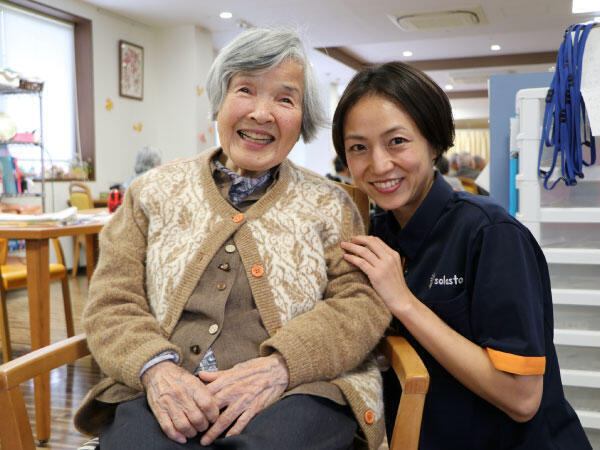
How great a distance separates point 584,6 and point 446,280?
6.81 metres

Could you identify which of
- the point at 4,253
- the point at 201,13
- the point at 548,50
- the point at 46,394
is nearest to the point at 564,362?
the point at 46,394

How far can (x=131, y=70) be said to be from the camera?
23.2 ft

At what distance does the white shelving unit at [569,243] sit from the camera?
1.66 meters

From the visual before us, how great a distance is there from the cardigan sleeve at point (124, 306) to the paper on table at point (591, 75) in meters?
1.23

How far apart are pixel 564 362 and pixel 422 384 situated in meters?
0.93

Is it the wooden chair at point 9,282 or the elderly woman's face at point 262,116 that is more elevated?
the elderly woman's face at point 262,116

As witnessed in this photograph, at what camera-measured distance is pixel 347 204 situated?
1.42 metres

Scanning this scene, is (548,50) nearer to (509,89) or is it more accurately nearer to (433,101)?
(509,89)

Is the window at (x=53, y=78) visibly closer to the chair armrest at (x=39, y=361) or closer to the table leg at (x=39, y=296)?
the table leg at (x=39, y=296)

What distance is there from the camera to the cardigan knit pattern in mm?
1177

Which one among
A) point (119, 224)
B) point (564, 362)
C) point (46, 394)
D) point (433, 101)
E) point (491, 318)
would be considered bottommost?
point (46, 394)

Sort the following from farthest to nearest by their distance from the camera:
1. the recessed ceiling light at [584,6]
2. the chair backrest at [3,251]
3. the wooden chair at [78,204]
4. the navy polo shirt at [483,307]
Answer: the recessed ceiling light at [584,6] < the wooden chair at [78,204] < the chair backrest at [3,251] < the navy polo shirt at [483,307]

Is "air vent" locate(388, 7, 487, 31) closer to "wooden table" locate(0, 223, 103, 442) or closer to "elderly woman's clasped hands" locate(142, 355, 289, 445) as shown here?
"wooden table" locate(0, 223, 103, 442)

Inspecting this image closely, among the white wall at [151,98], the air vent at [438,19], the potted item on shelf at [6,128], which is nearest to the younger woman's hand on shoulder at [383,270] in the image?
the potted item on shelf at [6,128]
